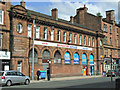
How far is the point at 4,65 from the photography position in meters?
28.3

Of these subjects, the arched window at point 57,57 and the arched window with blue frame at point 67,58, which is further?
the arched window with blue frame at point 67,58

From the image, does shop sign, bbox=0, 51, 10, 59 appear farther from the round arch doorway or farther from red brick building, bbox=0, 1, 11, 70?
the round arch doorway

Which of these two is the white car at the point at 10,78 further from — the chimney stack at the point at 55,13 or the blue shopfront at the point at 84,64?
the blue shopfront at the point at 84,64

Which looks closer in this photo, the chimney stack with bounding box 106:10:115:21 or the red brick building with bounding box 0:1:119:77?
the red brick building with bounding box 0:1:119:77

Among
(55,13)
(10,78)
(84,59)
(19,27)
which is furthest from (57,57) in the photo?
(10,78)

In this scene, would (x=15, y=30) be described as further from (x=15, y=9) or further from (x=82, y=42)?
(x=82, y=42)

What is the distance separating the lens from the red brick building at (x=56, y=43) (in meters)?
30.2

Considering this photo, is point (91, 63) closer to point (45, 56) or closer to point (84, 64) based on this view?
point (84, 64)

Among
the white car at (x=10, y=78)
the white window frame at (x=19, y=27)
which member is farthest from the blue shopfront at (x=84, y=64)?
the white car at (x=10, y=78)

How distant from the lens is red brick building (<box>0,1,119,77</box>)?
30.2 meters

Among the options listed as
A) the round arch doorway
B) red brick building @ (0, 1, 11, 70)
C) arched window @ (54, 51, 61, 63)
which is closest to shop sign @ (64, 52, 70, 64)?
arched window @ (54, 51, 61, 63)

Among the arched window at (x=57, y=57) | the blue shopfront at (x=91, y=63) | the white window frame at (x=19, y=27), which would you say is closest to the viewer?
the white window frame at (x=19, y=27)

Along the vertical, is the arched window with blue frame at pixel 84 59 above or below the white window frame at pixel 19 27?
below

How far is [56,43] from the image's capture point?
122ft
